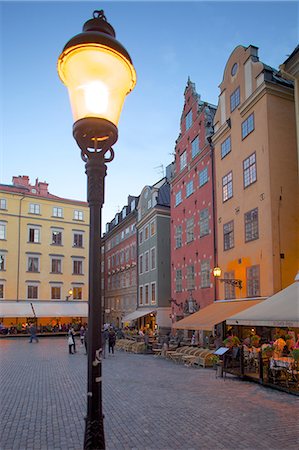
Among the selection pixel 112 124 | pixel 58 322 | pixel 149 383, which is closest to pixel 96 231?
pixel 112 124

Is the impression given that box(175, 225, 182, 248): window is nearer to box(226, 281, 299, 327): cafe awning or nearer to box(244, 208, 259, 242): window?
box(244, 208, 259, 242): window

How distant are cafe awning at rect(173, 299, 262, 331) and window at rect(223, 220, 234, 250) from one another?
311 cm

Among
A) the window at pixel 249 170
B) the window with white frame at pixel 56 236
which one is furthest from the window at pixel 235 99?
the window with white frame at pixel 56 236

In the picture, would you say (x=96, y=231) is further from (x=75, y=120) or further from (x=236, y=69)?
(x=236, y=69)

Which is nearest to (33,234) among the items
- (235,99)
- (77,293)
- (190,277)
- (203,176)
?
(77,293)

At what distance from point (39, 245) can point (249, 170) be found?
36.5 meters

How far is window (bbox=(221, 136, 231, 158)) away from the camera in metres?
25.0

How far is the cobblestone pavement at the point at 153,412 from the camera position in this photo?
808cm

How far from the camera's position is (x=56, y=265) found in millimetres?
54250

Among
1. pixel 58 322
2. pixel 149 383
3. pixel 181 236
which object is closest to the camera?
pixel 149 383

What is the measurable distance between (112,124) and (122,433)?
696cm

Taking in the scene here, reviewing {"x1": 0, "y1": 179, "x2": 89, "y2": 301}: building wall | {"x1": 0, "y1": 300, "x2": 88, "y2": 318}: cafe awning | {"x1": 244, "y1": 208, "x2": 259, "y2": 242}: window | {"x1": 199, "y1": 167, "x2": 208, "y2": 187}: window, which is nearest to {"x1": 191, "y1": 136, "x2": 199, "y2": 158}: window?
{"x1": 199, "y1": 167, "x2": 208, "y2": 187}: window

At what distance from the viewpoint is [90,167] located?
3.88 m

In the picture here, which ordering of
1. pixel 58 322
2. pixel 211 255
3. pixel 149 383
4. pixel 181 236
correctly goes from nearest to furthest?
pixel 149 383
pixel 211 255
pixel 181 236
pixel 58 322
